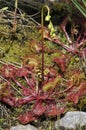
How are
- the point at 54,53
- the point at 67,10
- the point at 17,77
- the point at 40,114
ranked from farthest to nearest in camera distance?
the point at 67,10, the point at 54,53, the point at 17,77, the point at 40,114

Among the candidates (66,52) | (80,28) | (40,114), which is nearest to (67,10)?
(80,28)

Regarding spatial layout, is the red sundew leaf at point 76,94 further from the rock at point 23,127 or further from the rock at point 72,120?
the rock at point 23,127

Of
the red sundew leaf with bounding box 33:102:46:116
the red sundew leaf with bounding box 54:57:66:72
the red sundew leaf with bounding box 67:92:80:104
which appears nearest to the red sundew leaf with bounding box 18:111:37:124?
the red sundew leaf with bounding box 33:102:46:116

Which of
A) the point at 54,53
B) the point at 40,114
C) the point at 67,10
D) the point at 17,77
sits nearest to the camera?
the point at 40,114

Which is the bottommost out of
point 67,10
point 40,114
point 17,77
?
point 40,114

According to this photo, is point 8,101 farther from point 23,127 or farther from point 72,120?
point 72,120

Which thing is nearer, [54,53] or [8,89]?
[8,89]

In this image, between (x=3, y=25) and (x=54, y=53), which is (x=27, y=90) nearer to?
(x=54, y=53)
